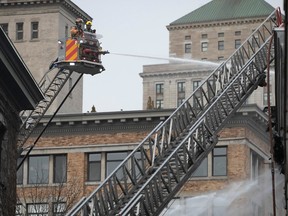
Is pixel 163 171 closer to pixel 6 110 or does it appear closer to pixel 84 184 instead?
pixel 6 110

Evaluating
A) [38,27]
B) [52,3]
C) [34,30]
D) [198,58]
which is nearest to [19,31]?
[34,30]

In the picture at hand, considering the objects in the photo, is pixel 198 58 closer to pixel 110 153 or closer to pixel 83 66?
pixel 110 153

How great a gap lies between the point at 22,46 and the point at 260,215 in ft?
168

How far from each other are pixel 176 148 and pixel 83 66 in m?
5.96

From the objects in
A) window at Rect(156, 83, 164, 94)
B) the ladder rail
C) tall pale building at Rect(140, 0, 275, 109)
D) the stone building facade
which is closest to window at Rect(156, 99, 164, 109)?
tall pale building at Rect(140, 0, 275, 109)

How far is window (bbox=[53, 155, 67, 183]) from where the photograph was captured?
2450 inches

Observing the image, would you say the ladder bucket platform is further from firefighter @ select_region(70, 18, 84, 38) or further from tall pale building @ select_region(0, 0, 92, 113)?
tall pale building @ select_region(0, 0, 92, 113)

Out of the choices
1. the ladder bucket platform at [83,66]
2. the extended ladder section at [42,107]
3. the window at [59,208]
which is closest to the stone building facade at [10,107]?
the ladder bucket platform at [83,66]

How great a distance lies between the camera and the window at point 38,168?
205ft

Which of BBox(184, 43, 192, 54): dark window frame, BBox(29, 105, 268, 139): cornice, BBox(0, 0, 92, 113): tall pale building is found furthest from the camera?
BBox(184, 43, 192, 54): dark window frame

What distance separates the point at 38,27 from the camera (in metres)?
107

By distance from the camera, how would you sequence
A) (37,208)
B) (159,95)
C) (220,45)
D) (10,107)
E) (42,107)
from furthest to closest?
(220,45) → (159,95) → (37,208) → (42,107) → (10,107)

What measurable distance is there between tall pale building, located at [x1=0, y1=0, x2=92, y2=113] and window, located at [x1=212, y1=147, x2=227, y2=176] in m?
45.4

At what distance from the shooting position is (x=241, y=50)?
3606 cm
